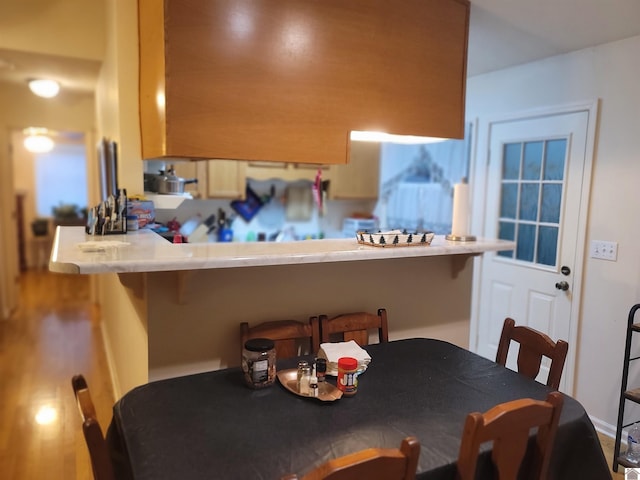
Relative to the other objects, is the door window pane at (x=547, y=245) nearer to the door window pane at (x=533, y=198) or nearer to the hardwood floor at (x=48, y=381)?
the door window pane at (x=533, y=198)

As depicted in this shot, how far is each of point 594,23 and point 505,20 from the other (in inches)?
17.9

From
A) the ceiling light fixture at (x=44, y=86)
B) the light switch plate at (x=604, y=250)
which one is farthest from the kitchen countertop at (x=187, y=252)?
the ceiling light fixture at (x=44, y=86)

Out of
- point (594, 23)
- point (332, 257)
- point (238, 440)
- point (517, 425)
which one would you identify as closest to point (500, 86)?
point (594, 23)

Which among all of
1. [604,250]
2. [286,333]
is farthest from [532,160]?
[286,333]

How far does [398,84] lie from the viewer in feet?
7.31

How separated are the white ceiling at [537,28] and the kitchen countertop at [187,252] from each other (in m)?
1.14

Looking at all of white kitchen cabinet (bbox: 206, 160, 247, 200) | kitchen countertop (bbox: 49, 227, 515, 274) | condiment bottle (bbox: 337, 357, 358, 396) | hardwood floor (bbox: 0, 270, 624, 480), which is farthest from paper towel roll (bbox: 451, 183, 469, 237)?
white kitchen cabinet (bbox: 206, 160, 247, 200)

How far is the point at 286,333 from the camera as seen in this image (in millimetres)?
1997

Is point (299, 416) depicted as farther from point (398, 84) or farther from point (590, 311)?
point (590, 311)

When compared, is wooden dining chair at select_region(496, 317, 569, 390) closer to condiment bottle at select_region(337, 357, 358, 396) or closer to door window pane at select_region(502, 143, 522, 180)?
condiment bottle at select_region(337, 357, 358, 396)

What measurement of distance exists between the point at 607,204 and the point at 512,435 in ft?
6.72

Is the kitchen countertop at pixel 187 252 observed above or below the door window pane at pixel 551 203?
below

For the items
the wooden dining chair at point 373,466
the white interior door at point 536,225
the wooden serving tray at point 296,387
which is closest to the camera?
the wooden dining chair at point 373,466

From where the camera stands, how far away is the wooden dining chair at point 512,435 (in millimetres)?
1197
